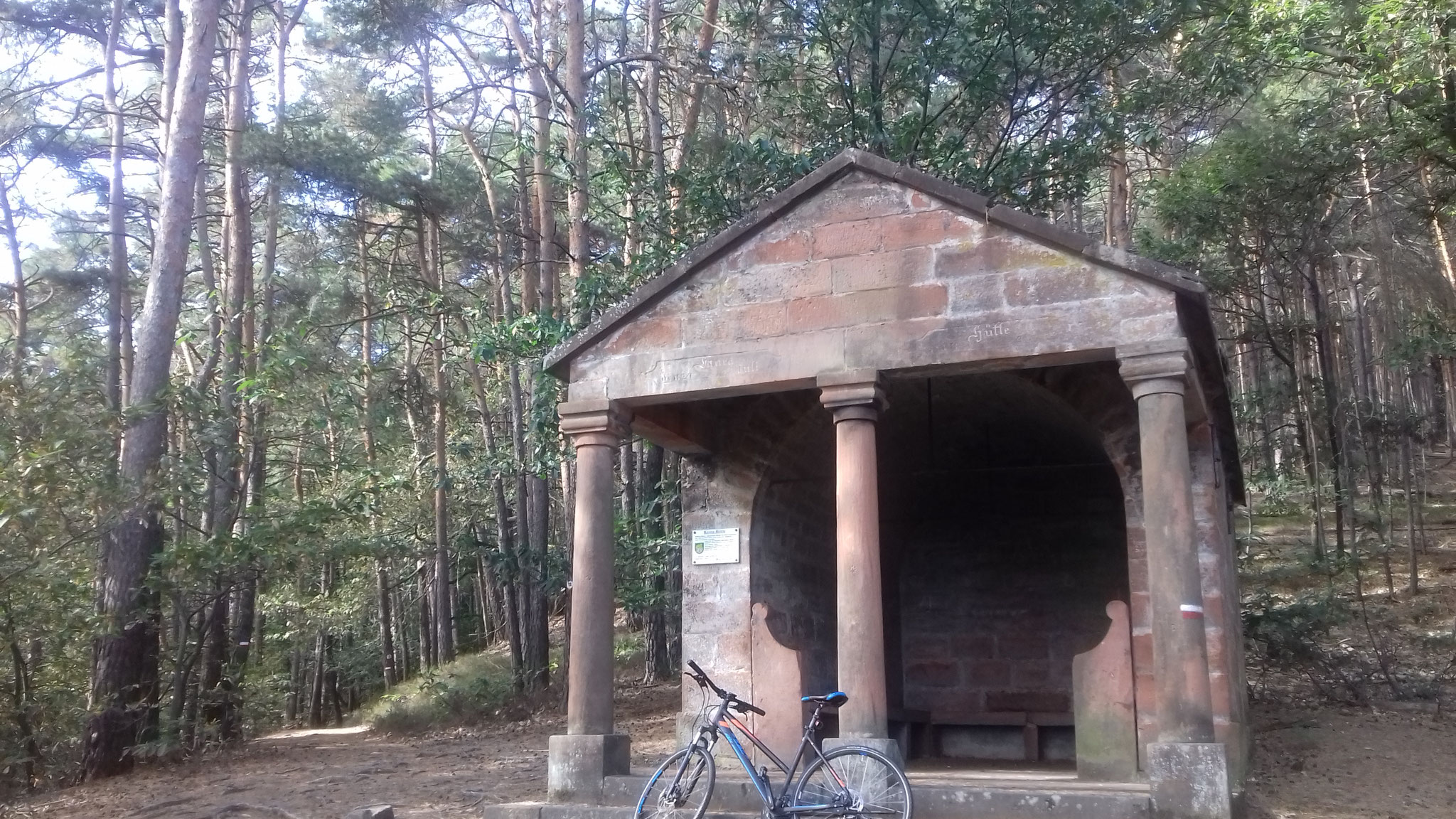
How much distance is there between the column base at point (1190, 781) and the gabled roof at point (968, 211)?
257 cm

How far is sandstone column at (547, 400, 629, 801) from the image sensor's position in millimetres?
7152

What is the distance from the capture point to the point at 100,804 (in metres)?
9.41

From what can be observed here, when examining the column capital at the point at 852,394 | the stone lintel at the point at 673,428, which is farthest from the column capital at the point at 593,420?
the column capital at the point at 852,394

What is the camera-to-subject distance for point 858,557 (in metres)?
6.79

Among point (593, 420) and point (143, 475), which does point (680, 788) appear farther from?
point (143, 475)

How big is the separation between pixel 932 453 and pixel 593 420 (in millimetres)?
4208

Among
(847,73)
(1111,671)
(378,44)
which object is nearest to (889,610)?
(1111,671)

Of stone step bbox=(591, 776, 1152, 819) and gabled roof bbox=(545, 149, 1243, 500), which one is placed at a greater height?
gabled roof bbox=(545, 149, 1243, 500)

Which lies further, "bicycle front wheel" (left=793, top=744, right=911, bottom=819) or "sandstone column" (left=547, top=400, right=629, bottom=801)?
"sandstone column" (left=547, top=400, right=629, bottom=801)

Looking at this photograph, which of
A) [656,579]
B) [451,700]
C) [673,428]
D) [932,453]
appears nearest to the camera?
[673,428]

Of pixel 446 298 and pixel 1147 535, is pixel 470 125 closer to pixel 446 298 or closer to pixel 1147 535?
pixel 446 298

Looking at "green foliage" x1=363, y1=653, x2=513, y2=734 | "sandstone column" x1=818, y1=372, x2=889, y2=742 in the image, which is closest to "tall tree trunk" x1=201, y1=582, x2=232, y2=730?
"green foliage" x1=363, y1=653, x2=513, y2=734

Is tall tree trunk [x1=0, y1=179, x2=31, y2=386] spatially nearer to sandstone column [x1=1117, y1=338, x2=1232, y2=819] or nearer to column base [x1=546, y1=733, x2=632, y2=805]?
column base [x1=546, y1=733, x2=632, y2=805]

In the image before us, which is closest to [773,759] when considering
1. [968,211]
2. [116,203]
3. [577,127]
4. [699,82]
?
[968,211]
